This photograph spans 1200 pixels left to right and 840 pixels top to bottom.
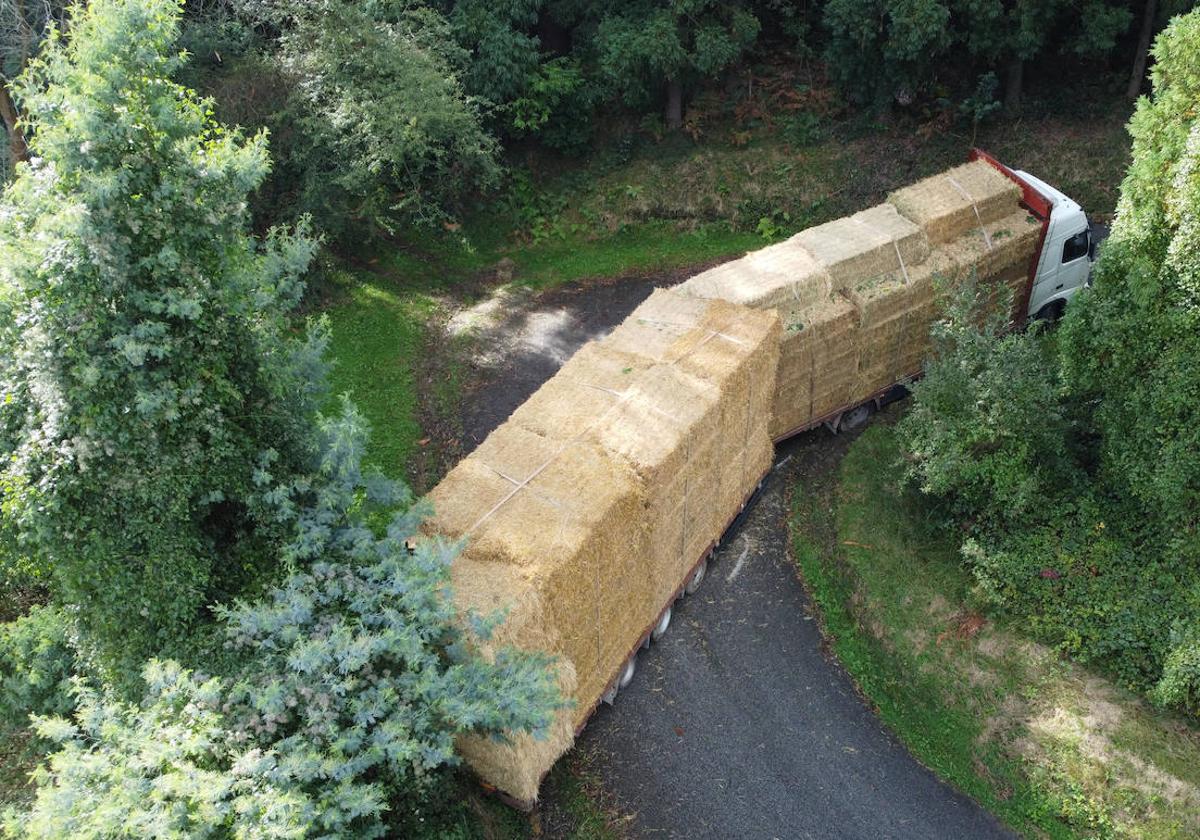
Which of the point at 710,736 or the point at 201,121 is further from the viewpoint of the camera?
the point at 710,736

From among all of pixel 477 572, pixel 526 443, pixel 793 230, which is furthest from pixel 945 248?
pixel 477 572

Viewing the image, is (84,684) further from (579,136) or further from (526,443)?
(579,136)

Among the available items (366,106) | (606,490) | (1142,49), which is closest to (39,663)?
(606,490)

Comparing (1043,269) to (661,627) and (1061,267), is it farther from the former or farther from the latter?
(661,627)

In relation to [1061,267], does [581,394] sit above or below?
above

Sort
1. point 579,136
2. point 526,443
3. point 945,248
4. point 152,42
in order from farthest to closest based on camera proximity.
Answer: point 579,136 < point 945,248 < point 526,443 < point 152,42

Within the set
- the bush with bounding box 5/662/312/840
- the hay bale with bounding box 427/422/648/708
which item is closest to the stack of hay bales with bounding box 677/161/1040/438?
the hay bale with bounding box 427/422/648/708

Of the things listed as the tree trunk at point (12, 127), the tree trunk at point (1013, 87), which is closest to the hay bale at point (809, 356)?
the tree trunk at point (1013, 87)
